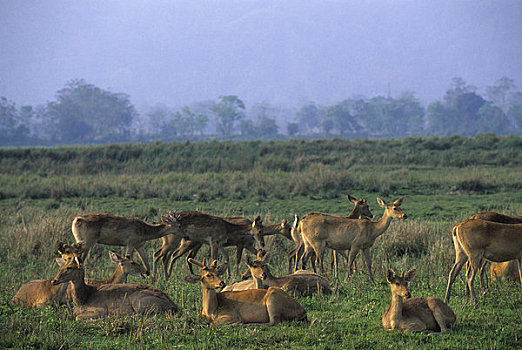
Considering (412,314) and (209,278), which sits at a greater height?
(209,278)

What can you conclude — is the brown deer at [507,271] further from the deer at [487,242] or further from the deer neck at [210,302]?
the deer neck at [210,302]

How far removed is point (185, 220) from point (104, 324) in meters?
4.46

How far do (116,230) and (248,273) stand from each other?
3.01 meters

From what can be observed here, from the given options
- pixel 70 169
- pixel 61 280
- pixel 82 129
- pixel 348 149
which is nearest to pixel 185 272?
pixel 61 280

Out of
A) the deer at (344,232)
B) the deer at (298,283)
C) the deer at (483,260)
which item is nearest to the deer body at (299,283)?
the deer at (298,283)

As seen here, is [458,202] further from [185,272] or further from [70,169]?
[70,169]

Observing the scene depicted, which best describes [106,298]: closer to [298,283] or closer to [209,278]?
[209,278]

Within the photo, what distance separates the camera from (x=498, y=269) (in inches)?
428

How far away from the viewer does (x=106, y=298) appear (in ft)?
27.6

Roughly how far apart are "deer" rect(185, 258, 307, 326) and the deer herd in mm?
14

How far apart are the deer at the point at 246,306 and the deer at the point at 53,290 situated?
1.64 m

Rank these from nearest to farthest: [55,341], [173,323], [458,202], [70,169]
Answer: [55,341]
[173,323]
[458,202]
[70,169]

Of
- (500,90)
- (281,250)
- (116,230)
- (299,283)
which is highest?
(500,90)

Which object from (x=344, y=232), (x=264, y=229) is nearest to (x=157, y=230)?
(x=264, y=229)
